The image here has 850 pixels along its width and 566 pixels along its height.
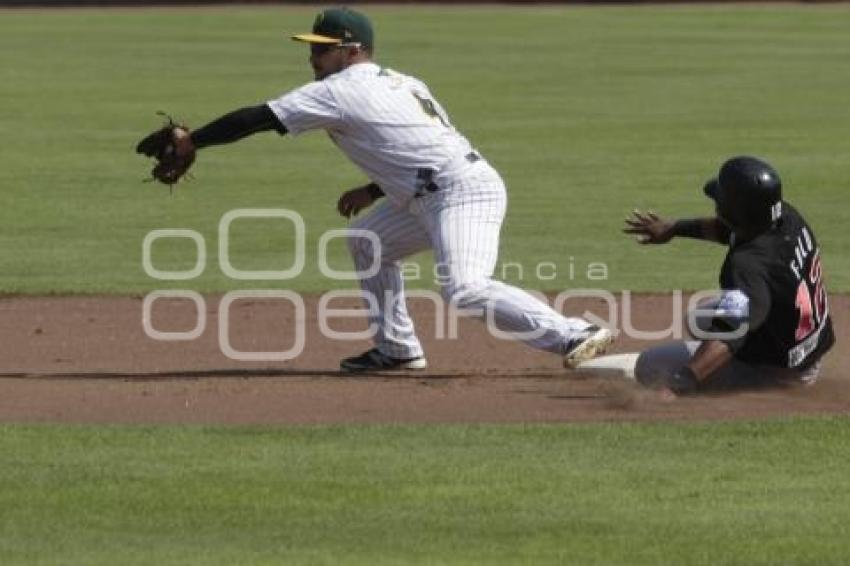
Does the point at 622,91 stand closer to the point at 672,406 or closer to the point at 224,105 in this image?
the point at 224,105

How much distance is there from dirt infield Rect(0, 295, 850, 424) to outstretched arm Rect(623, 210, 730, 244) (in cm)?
70

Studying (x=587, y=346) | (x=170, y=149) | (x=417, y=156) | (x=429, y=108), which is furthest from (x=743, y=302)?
(x=170, y=149)

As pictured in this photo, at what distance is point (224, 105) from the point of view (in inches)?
1027

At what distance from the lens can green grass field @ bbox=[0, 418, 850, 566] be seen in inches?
285

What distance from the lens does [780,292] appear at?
959cm

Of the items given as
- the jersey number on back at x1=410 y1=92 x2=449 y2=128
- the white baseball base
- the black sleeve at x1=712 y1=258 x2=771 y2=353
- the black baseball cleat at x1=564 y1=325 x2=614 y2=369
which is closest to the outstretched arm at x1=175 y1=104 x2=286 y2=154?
the jersey number on back at x1=410 y1=92 x2=449 y2=128

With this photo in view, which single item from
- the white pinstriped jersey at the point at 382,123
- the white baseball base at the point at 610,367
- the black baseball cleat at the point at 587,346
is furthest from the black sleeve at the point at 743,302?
the white pinstriped jersey at the point at 382,123

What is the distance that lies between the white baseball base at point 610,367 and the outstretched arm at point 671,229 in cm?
60

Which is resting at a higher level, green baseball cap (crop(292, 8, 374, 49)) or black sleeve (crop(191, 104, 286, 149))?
green baseball cap (crop(292, 8, 374, 49))

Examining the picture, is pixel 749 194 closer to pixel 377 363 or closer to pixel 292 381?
pixel 377 363

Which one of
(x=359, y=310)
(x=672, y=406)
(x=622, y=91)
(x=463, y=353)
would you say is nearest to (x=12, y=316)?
(x=359, y=310)

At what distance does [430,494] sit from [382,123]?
249 centimetres

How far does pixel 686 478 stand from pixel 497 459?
0.76m

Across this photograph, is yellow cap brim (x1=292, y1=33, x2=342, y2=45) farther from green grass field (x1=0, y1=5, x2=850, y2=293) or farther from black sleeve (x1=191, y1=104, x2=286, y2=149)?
green grass field (x1=0, y1=5, x2=850, y2=293)
